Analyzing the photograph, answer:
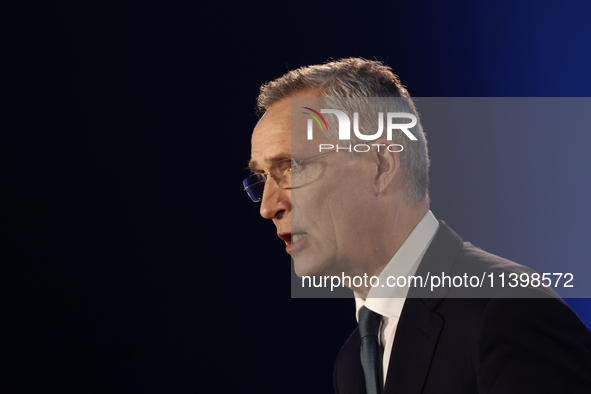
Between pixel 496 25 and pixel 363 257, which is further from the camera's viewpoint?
pixel 496 25

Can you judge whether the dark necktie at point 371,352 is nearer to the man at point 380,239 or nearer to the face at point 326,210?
the man at point 380,239

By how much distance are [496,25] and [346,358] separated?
5.41 feet

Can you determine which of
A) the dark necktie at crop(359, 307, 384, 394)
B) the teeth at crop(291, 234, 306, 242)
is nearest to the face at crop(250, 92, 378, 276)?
the teeth at crop(291, 234, 306, 242)

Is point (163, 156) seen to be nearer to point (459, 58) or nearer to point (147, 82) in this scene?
point (147, 82)

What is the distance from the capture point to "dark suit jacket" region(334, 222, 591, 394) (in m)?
0.74

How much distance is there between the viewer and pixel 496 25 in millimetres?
2168

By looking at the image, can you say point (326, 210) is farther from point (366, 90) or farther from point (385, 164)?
point (366, 90)

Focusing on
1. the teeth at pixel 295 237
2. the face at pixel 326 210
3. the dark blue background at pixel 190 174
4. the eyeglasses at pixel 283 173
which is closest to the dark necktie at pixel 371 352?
the face at pixel 326 210

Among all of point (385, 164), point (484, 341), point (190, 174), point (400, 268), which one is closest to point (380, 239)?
point (400, 268)

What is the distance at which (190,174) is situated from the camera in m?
1.96

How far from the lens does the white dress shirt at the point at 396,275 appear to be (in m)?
1.08

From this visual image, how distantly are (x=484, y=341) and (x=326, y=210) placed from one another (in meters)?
0.44

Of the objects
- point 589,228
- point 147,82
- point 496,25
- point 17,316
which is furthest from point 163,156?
point 589,228

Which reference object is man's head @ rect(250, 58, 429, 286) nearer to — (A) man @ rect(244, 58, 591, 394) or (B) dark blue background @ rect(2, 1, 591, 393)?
(A) man @ rect(244, 58, 591, 394)
